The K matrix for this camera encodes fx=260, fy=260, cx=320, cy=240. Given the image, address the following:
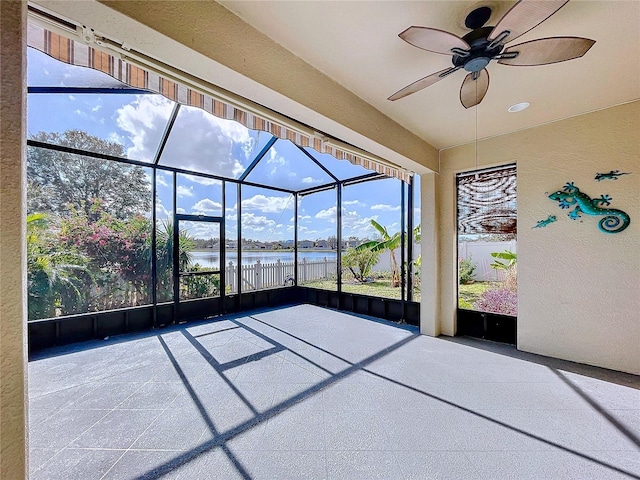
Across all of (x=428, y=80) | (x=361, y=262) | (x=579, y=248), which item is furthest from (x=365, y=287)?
(x=428, y=80)

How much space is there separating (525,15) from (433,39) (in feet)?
1.61

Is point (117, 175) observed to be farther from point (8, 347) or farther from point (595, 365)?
point (595, 365)

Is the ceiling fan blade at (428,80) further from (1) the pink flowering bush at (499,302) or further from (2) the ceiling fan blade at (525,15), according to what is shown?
(1) the pink flowering bush at (499,302)

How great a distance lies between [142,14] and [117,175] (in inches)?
186

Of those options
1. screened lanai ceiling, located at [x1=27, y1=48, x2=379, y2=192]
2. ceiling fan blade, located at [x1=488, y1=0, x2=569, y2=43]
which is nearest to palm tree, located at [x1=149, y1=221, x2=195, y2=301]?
screened lanai ceiling, located at [x1=27, y1=48, x2=379, y2=192]

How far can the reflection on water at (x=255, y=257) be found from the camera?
5.64m

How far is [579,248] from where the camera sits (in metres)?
3.31

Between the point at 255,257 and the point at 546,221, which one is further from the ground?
the point at 546,221

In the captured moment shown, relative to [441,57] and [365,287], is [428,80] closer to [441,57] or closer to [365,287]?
[441,57]

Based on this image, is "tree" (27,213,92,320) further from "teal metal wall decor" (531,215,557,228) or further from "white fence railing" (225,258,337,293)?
"teal metal wall decor" (531,215,557,228)

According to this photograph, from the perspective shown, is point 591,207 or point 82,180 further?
point 82,180

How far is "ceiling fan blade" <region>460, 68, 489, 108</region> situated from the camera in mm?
2217

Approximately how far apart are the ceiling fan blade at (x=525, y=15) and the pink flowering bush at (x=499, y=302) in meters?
3.57

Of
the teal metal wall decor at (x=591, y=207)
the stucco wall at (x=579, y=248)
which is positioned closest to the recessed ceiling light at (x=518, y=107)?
the stucco wall at (x=579, y=248)
